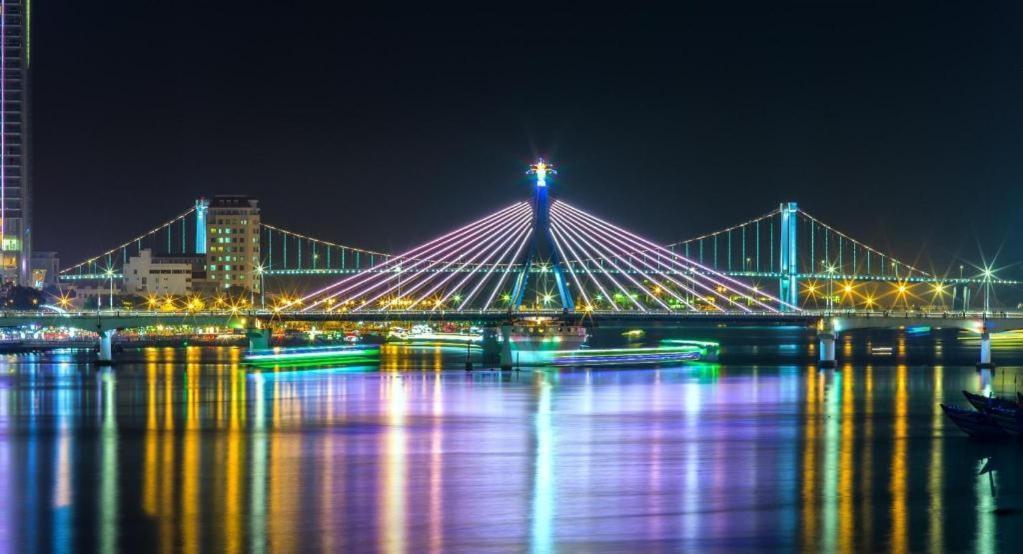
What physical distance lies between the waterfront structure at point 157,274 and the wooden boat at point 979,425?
4995 inches

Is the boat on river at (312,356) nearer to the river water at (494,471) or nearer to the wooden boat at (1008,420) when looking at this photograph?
the river water at (494,471)

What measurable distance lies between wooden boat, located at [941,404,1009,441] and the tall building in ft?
429

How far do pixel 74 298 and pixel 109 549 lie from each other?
13363cm

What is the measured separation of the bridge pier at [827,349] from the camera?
247 feet

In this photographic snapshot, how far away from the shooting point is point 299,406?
48.6 m

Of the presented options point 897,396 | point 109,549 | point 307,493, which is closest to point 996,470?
point 307,493

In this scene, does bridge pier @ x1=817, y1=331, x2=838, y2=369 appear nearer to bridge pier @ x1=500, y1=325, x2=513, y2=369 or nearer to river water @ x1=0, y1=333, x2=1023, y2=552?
bridge pier @ x1=500, y1=325, x2=513, y2=369

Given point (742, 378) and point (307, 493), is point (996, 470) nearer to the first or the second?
point (307, 493)

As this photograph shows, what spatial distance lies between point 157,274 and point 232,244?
10.4m

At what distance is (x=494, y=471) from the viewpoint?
102 ft

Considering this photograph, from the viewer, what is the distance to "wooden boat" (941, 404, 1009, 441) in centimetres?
→ 3797

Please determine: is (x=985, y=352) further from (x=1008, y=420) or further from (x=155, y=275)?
(x=155, y=275)

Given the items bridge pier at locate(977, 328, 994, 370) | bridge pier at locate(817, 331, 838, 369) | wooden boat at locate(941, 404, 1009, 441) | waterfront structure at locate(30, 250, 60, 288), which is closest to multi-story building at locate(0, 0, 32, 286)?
waterfront structure at locate(30, 250, 60, 288)

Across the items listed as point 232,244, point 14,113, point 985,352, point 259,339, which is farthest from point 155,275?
point 985,352
